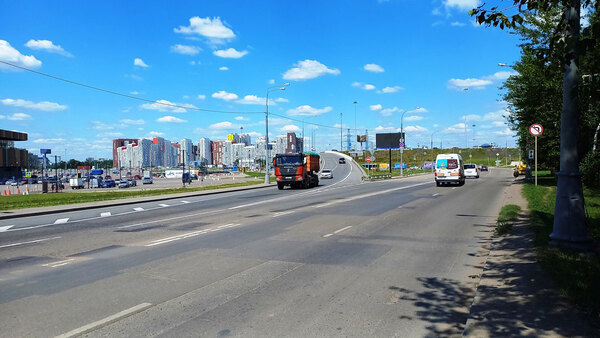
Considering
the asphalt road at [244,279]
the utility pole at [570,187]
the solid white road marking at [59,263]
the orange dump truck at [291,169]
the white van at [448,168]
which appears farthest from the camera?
the white van at [448,168]

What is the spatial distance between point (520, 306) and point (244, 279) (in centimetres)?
395

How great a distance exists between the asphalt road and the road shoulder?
31 centimetres

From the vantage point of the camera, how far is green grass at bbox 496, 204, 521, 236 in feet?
33.1

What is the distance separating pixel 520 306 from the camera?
4746 mm

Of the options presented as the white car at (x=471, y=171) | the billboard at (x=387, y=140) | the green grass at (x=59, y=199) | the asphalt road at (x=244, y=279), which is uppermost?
the billboard at (x=387, y=140)

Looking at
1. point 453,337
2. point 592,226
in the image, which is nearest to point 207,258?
point 453,337

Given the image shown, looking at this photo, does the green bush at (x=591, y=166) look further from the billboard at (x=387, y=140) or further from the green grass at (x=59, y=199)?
the billboard at (x=387, y=140)

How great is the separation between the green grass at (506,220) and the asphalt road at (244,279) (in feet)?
1.32

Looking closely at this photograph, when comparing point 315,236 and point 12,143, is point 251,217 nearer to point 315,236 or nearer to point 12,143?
point 315,236

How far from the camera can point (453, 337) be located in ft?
14.2

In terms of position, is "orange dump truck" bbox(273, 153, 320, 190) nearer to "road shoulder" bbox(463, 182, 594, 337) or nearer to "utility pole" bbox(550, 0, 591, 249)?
"utility pole" bbox(550, 0, 591, 249)

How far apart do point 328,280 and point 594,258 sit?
14.6ft

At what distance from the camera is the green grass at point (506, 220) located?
10079 mm

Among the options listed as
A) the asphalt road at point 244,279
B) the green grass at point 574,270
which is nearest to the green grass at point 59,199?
the asphalt road at point 244,279
